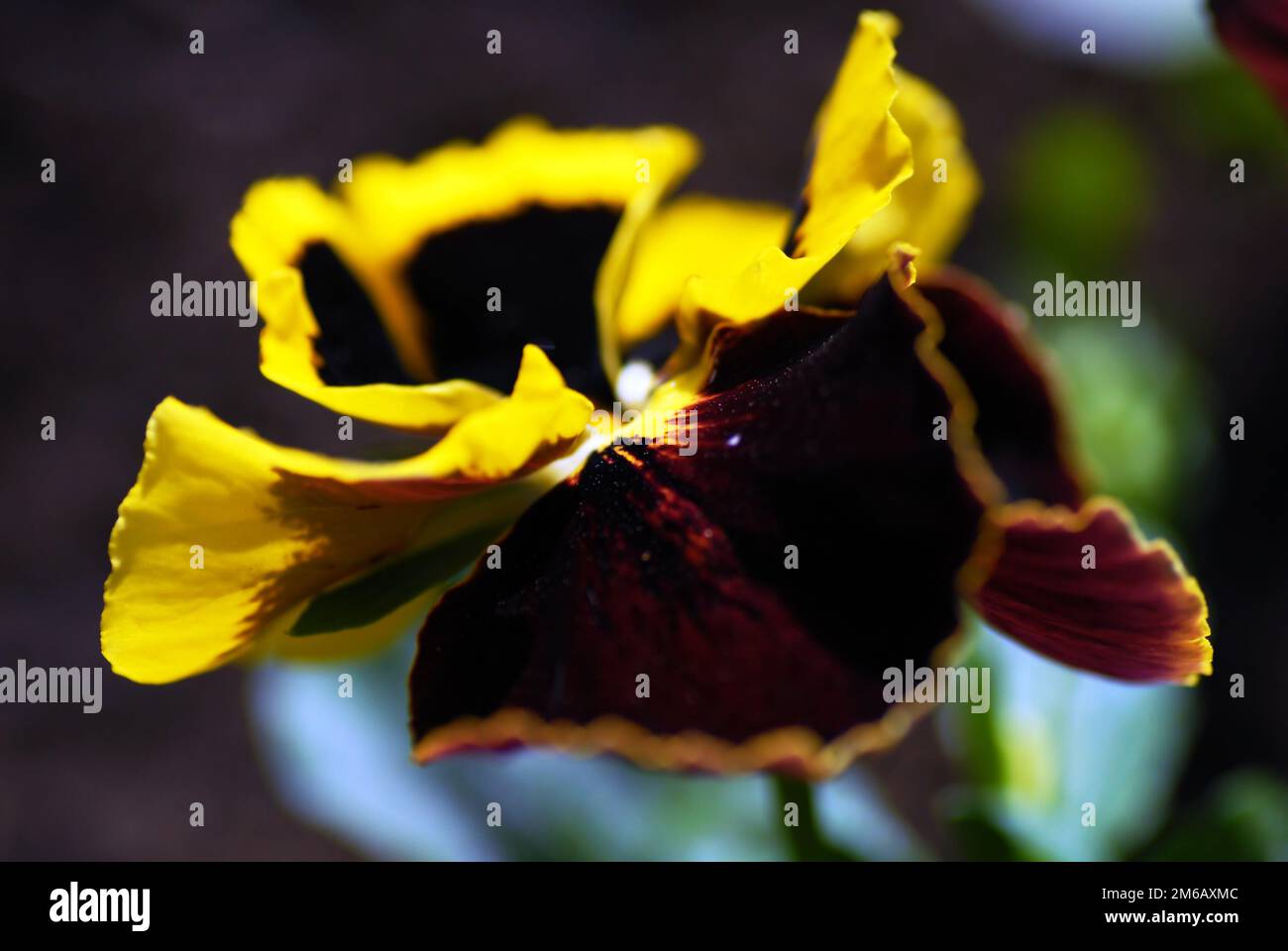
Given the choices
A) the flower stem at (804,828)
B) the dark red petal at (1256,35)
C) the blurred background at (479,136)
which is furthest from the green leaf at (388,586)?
Answer: the blurred background at (479,136)

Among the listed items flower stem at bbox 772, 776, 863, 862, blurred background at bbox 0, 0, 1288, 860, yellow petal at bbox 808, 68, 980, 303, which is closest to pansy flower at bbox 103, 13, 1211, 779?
yellow petal at bbox 808, 68, 980, 303

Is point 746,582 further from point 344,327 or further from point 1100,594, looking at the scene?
point 344,327

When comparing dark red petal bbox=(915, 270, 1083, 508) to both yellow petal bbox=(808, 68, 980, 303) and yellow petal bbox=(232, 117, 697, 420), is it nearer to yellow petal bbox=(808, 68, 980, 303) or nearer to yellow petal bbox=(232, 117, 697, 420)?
yellow petal bbox=(808, 68, 980, 303)

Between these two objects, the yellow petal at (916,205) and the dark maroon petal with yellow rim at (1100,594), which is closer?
the dark maroon petal with yellow rim at (1100,594)

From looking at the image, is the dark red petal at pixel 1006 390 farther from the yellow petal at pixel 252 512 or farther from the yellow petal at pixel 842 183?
the yellow petal at pixel 252 512

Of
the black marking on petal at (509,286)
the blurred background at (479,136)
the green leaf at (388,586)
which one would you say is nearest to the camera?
the green leaf at (388,586)

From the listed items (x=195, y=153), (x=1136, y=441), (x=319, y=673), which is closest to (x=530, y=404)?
(x=319, y=673)

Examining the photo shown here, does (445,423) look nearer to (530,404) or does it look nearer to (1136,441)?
(530,404)
